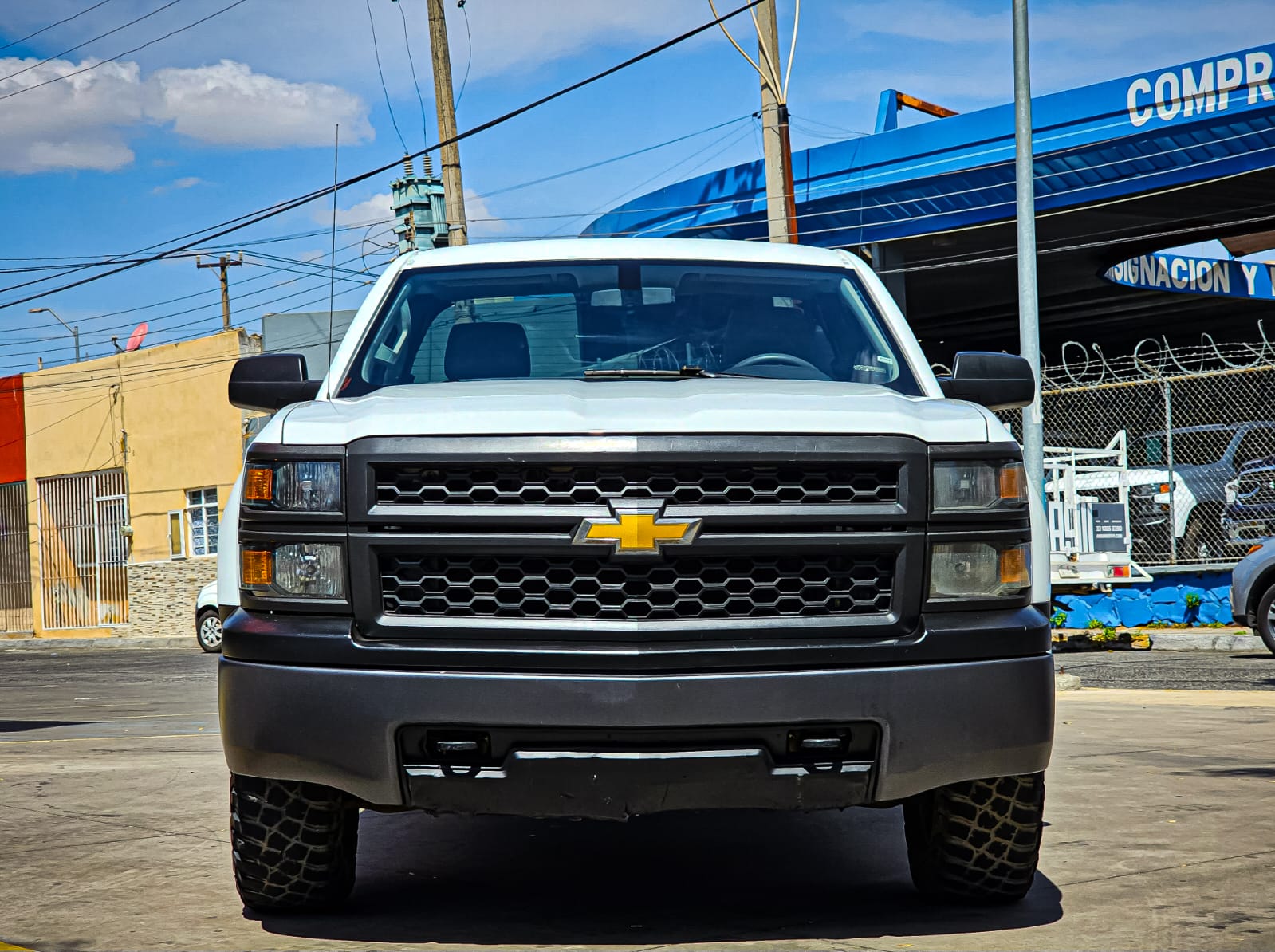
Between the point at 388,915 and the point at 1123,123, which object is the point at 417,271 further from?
the point at 1123,123

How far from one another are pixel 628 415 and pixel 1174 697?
8410 mm

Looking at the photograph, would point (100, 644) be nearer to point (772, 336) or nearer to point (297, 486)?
point (772, 336)

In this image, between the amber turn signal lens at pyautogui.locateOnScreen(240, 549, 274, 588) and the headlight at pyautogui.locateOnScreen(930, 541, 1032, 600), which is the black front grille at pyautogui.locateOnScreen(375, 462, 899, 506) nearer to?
the headlight at pyautogui.locateOnScreen(930, 541, 1032, 600)

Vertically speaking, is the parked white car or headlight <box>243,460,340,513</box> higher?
headlight <box>243,460,340,513</box>

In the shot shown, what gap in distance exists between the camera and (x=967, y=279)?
29.4m

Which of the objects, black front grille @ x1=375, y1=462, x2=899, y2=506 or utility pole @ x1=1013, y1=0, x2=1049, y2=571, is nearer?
black front grille @ x1=375, y1=462, x2=899, y2=506

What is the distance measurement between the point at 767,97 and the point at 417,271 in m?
12.8

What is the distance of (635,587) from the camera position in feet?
11.9

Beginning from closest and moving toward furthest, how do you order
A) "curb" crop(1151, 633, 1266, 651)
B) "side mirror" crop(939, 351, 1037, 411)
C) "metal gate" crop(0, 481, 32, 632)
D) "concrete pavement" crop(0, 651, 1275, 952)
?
"concrete pavement" crop(0, 651, 1275, 952), "side mirror" crop(939, 351, 1037, 411), "curb" crop(1151, 633, 1266, 651), "metal gate" crop(0, 481, 32, 632)

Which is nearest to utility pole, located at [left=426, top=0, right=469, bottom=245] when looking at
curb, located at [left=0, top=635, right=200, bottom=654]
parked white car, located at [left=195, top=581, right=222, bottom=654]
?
parked white car, located at [left=195, top=581, right=222, bottom=654]

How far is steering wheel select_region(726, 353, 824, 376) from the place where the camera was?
5008mm

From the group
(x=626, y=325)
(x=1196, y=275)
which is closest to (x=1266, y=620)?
(x=626, y=325)

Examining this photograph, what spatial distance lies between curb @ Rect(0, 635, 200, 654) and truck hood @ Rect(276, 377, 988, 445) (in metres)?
26.2

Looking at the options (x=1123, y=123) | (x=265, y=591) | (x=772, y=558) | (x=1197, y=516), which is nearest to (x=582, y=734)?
(x=772, y=558)
